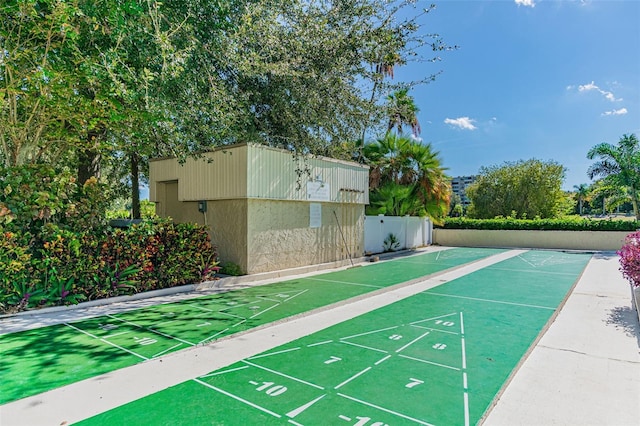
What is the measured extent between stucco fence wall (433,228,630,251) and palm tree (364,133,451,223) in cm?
494

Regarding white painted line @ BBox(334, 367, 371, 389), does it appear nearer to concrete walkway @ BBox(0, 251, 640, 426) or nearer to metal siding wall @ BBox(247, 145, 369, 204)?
concrete walkway @ BBox(0, 251, 640, 426)

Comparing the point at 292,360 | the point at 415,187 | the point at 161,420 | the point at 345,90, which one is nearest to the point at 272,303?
the point at 292,360

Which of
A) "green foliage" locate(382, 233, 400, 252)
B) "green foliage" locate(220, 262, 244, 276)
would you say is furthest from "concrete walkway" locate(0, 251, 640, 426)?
"green foliage" locate(382, 233, 400, 252)

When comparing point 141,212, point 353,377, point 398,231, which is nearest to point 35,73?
point 353,377

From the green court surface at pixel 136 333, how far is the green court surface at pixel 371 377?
1.05 m

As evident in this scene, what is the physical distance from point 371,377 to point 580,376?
220cm

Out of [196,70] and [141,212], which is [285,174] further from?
[141,212]

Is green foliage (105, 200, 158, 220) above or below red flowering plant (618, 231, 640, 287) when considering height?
above

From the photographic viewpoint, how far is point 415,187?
A: 17.3m

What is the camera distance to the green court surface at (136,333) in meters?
3.76

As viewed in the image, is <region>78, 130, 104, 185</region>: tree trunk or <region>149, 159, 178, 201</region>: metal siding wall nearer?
<region>149, 159, 178, 201</region>: metal siding wall

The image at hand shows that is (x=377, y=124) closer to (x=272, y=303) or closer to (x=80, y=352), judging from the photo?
(x=272, y=303)

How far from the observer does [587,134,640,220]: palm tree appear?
1758 centimetres

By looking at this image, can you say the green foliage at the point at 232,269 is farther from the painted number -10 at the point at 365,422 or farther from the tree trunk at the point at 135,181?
the painted number -10 at the point at 365,422
